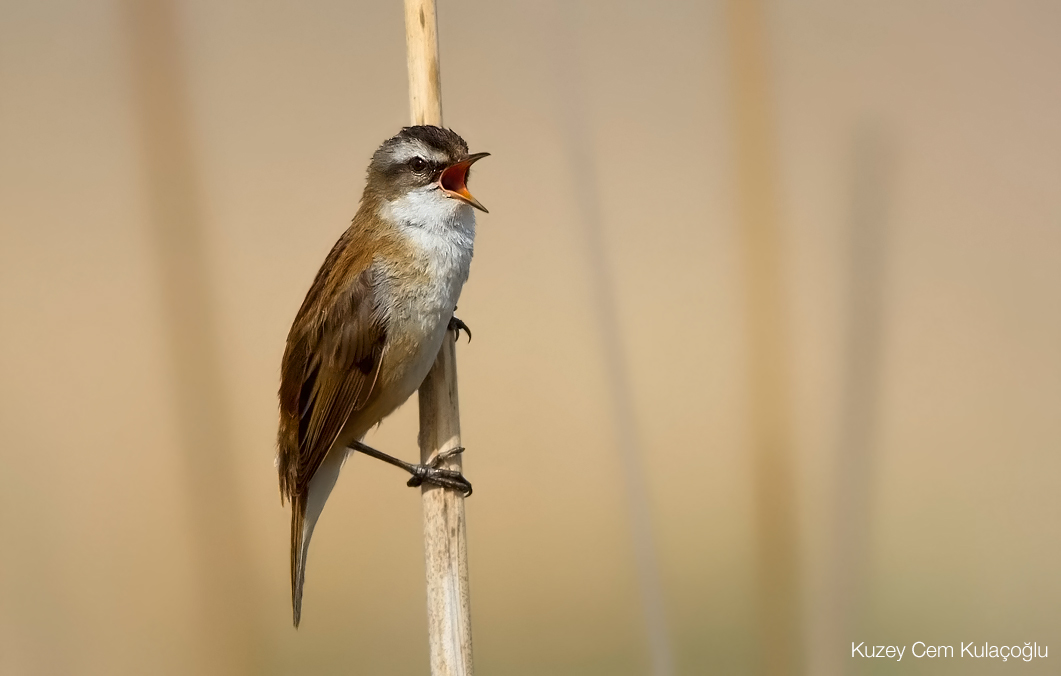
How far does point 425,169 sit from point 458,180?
8 centimetres

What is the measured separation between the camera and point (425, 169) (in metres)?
1.78

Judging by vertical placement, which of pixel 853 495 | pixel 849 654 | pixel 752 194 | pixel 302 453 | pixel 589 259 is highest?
pixel 752 194

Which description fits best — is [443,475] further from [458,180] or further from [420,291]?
[458,180]

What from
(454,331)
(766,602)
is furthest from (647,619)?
(454,331)

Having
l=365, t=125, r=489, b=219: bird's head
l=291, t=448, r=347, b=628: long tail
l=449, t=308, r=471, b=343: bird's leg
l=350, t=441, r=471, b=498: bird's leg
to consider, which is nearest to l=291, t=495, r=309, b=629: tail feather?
l=291, t=448, r=347, b=628: long tail

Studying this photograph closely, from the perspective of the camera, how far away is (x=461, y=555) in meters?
1.61

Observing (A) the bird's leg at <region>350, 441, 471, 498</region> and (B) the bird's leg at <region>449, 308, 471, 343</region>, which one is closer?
(A) the bird's leg at <region>350, 441, 471, 498</region>

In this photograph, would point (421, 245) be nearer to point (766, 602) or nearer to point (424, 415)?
point (424, 415)

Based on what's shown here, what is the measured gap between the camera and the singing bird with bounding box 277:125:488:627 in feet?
5.69

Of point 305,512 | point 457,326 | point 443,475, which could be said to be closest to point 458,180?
point 457,326

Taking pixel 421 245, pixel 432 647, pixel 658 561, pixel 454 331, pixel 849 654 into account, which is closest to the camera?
pixel 432 647

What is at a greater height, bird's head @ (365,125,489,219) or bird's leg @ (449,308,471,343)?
bird's head @ (365,125,489,219)

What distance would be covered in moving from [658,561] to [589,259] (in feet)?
3.06

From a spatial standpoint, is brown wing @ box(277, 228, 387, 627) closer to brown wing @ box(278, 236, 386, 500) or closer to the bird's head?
brown wing @ box(278, 236, 386, 500)
